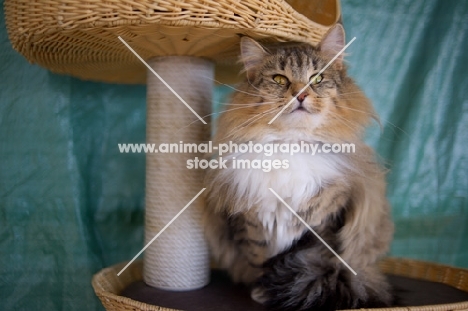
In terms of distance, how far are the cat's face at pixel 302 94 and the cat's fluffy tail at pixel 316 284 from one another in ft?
1.14

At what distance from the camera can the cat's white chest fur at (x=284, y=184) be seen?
1.21 metres

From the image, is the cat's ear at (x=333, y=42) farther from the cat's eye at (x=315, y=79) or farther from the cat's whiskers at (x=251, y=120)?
the cat's whiskers at (x=251, y=120)

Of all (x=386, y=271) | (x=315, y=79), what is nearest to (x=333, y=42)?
(x=315, y=79)

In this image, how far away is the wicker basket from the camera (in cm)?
121

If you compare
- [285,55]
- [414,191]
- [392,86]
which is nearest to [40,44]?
[285,55]

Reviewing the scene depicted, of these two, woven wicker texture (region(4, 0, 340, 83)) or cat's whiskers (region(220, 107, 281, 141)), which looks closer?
woven wicker texture (region(4, 0, 340, 83))

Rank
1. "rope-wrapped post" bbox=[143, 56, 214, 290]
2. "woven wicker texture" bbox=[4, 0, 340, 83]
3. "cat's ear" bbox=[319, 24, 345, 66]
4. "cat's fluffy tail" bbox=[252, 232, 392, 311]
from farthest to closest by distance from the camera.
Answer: "rope-wrapped post" bbox=[143, 56, 214, 290] → "cat's ear" bbox=[319, 24, 345, 66] → "cat's fluffy tail" bbox=[252, 232, 392, 311] → "woven wicker texture" bbox=[4, 0, 340, 83]

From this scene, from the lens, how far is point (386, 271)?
5.61ft

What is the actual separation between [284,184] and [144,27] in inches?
21.7

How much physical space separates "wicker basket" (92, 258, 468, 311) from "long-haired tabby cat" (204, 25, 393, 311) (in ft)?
1.03

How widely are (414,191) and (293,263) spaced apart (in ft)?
3.17

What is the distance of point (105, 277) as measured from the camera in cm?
143

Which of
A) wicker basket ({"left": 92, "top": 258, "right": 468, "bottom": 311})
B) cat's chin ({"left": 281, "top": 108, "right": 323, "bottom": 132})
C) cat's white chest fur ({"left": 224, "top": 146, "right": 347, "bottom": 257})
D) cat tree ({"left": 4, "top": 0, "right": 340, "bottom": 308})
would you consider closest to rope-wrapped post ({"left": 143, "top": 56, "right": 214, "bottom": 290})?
cat tree ({"left": 4, "top": 0, "right": 340, "bottom": 308})

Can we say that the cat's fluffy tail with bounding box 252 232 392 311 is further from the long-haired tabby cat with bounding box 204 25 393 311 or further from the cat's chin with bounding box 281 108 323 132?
the cat's chin with bounding box 281 108 323 132
